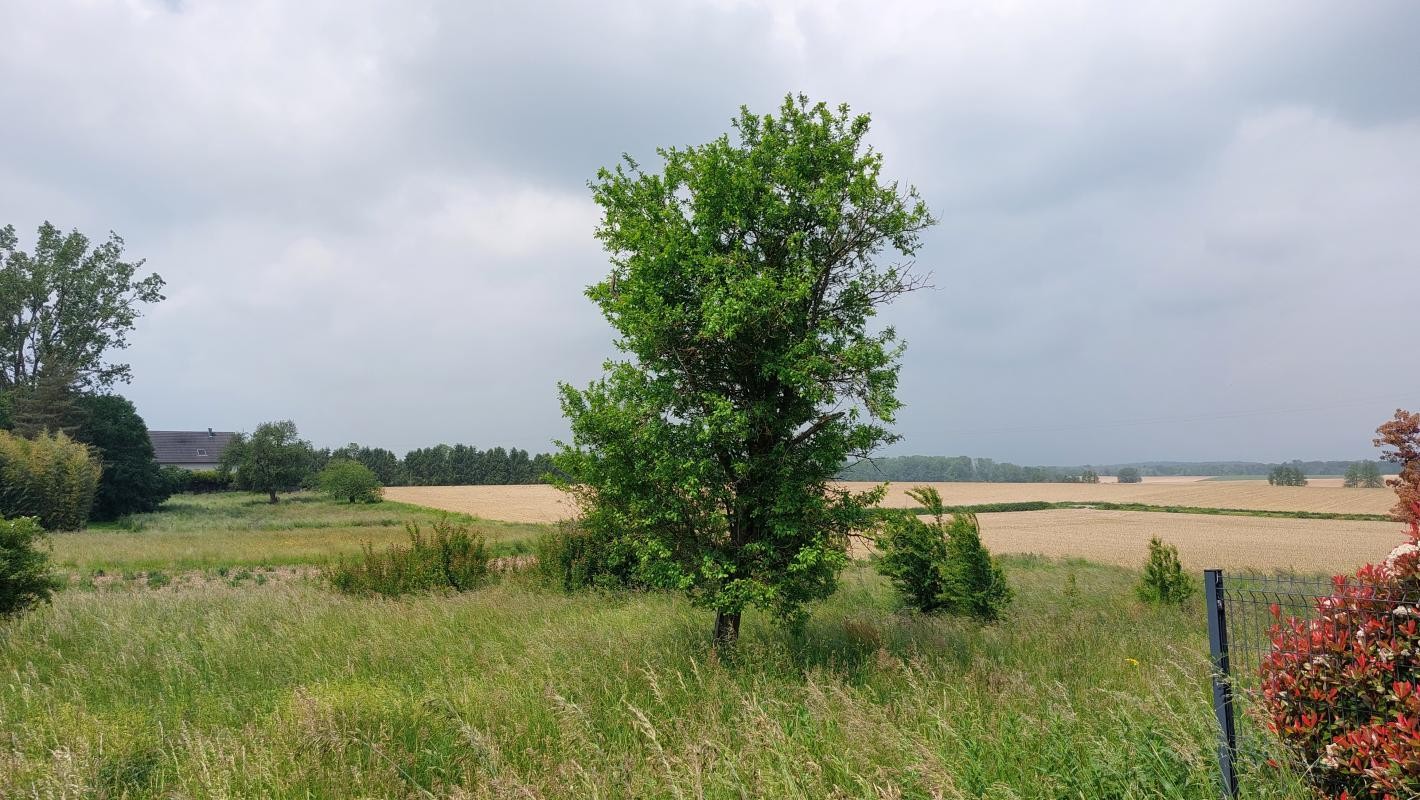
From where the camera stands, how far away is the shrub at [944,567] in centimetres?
1047

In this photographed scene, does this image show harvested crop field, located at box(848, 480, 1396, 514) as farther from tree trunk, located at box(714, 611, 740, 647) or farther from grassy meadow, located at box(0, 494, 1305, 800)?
tree trunk, located at box(714, 611, 740, 647)

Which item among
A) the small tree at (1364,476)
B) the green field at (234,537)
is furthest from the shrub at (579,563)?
the small tree at (1364,476)

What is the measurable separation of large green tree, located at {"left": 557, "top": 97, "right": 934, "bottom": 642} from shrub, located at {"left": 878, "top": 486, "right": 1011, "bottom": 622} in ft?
10.7

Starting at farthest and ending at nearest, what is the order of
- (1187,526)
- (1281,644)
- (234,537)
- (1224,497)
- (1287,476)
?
(1287,476)
(1224,497)
(1187,526)
(234,537)
(1281,644)

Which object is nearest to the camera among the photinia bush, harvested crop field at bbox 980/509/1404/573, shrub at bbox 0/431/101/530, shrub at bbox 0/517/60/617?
the photinia bush

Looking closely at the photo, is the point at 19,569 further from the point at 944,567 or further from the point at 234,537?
the point at 234,537

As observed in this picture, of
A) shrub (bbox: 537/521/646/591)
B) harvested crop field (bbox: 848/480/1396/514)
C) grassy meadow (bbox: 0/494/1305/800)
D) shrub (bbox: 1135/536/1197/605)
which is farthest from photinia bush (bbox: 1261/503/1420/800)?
harvested crop field (bbox: 848/480/1396/514)

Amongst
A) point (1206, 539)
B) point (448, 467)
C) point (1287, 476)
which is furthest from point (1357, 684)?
point (448, 467)

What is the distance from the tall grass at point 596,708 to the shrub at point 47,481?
123 ft

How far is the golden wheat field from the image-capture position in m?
27.4

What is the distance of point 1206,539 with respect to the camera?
34.2 meters

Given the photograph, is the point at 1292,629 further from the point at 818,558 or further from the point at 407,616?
the point at 407,616

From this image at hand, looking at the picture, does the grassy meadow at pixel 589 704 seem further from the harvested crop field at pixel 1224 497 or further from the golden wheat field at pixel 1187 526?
the harvested crop field at pixel 1224 497

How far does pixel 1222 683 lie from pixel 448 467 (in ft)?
356
